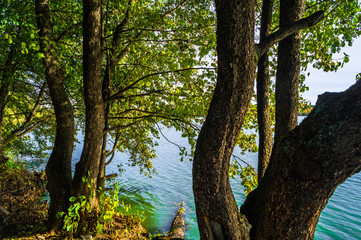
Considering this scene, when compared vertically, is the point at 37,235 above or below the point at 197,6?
below

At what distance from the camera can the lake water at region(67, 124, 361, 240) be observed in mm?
10883

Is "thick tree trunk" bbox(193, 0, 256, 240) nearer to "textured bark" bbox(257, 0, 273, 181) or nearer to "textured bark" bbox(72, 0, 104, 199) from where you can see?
"textured bark" bbox(257, 0, 273, 181)

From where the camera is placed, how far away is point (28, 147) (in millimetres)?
12141

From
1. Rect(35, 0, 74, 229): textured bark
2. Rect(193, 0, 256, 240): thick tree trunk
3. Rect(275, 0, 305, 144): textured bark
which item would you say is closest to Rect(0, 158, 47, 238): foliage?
Rect(35, 0, 74, 229): textured bark

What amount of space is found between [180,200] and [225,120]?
41.8 feet

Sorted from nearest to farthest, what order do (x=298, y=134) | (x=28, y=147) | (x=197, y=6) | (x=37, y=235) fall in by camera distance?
(x=298, y=134)
(x=37, y=235)
(x=197, y=6)
(x=28, y=147)

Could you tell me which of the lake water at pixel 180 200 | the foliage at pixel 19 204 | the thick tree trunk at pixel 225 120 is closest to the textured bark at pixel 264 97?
the thick tree trunk at pixel 225 120

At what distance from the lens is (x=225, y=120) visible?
2482mm

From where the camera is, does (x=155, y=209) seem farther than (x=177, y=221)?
Yes

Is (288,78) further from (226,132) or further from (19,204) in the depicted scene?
(19,204)

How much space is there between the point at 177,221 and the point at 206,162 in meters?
8.98

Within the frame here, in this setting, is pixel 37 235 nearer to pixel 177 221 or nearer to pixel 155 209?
pixel 177 221

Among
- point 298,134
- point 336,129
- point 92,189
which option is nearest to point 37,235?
point 92,189

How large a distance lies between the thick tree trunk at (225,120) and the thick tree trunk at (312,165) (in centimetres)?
49
